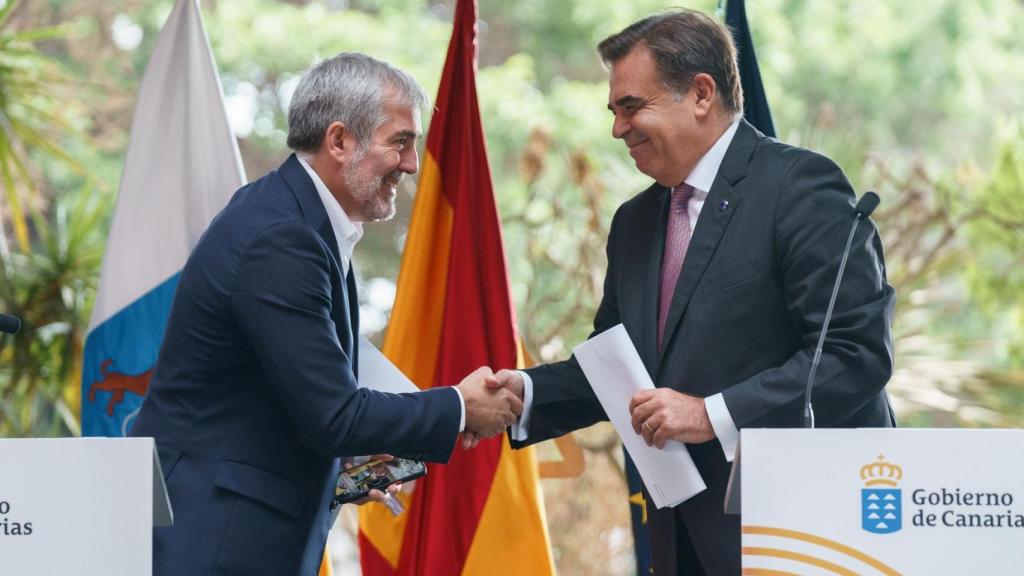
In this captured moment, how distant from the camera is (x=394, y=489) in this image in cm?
290

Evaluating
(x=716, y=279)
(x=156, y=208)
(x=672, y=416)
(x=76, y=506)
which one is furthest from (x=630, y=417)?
(x=156, y=208)

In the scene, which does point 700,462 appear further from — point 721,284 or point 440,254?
point 440,254

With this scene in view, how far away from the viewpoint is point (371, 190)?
263 cm

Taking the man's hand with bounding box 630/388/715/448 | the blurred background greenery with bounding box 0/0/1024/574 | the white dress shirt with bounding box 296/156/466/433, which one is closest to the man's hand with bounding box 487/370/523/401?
the white dress shirt with bounding box 296/156/466/433

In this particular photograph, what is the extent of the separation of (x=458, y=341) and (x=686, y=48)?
3.96ft

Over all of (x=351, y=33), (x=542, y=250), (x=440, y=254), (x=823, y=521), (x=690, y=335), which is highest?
(x=351, y=33)

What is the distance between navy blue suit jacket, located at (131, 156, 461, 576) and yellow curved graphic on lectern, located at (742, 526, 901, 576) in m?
0.73

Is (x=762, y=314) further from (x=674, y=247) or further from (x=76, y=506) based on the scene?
(x=76, y=506)

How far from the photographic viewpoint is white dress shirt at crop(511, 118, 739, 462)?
2.38 metres

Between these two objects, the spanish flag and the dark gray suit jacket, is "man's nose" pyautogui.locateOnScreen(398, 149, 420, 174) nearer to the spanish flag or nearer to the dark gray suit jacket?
the dark gray suit jacket

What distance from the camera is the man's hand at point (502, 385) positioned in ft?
9.20

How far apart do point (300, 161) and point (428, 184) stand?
45.0 inches

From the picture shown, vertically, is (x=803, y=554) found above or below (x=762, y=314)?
below

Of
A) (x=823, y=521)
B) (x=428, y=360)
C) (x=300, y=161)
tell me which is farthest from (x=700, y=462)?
(x=428, y=360)
